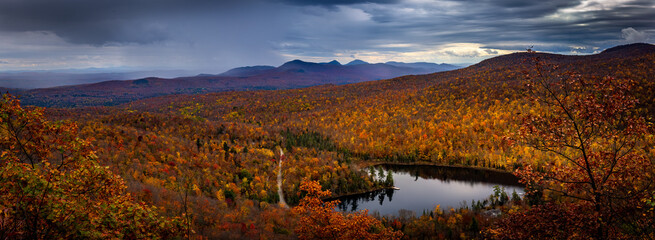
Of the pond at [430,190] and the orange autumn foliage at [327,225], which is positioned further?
the pond at [430,190]

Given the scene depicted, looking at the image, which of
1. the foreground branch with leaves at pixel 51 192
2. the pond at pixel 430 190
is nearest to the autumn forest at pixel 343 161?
the foreground branch with leaves at pixel 51 192

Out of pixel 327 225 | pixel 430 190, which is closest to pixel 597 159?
pixel 327 225

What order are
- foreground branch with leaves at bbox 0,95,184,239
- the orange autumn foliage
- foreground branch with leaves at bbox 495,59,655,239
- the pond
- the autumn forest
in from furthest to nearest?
the pond < the orange autumn foliage < foreground branch with leaves at bbox 495,59,655,239 < the autumn forest < foreground branch with leaves at bbox 0,95,184,239

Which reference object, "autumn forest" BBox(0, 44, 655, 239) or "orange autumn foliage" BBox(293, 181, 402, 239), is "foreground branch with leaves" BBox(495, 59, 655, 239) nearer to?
"autumn forest" BBox(0, 44, 655, 239)

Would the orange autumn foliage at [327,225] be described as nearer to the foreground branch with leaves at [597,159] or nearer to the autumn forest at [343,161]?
the autumn forest at [343,161]

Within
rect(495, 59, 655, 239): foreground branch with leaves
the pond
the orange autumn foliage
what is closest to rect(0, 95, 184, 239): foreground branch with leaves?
the orange autumn foliage

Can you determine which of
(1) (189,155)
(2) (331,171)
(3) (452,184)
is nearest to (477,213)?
(3) (452,184)
